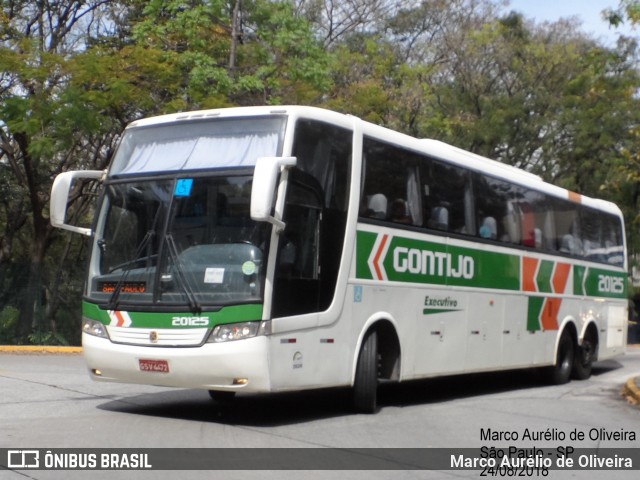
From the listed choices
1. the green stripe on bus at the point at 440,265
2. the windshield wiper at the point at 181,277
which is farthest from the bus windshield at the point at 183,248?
the green stripe on bus at the point at 440,265

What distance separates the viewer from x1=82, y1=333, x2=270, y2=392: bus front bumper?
1001 centimetres

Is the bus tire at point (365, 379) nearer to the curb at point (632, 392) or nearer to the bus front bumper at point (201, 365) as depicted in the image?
the bus front bumper at point (201, 365)

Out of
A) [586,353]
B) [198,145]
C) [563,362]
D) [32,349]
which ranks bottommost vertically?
[32,349]

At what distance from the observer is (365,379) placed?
11.7 meters

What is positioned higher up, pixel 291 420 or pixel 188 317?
pixel 188 317

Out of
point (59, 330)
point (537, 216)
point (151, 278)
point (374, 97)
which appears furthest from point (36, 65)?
point (151, 278)

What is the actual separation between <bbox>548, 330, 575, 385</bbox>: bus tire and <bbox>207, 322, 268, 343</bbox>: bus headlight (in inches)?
346

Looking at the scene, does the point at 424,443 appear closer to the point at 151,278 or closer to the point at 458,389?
the point at 151,278

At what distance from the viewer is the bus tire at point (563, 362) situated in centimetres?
1742

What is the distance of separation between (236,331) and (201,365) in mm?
506

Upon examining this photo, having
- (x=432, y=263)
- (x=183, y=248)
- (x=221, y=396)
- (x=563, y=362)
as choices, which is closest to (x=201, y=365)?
(x=183, y=248)

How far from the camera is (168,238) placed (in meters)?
10.5

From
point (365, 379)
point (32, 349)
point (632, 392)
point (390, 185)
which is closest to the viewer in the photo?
point (365, 379)

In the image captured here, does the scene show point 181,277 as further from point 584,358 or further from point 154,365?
point 584,358
